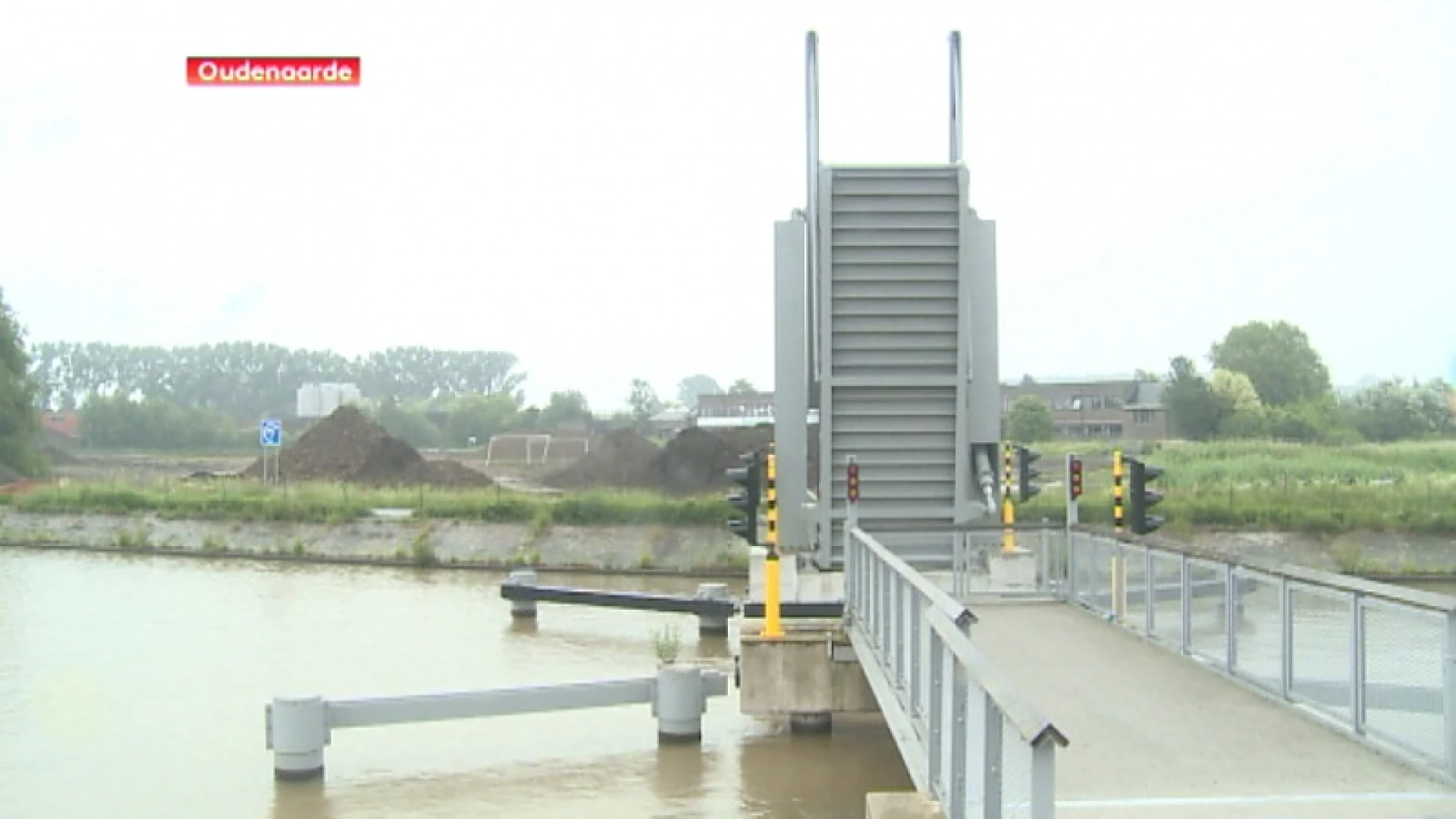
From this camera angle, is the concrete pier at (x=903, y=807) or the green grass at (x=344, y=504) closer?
the concrete pier at (x=903, y=807)

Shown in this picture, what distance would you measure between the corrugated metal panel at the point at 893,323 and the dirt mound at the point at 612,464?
106ft

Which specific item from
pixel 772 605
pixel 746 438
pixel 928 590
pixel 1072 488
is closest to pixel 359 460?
pixel 746 438

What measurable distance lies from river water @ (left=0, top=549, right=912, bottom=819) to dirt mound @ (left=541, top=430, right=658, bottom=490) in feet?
81.0

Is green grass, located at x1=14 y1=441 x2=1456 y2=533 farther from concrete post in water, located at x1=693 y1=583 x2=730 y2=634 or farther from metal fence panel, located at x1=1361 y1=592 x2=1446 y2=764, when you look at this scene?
metal fence panel, located at x1=1361 y1=592 x2=1446 y2=764

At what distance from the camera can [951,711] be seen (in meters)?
6.49

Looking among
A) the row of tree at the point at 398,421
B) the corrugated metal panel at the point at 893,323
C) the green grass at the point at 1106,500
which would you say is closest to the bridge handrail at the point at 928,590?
the corrugated metal panel at the point at 893,323

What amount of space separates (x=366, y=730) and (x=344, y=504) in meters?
24.2

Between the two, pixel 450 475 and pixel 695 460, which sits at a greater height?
pixel 695 460

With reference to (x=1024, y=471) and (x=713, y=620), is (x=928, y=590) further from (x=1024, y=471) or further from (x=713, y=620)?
(x=713, y=620)

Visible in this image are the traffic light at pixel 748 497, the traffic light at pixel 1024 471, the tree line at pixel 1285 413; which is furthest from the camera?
the tree line at pixel 1285 413

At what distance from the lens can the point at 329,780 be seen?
12.6m

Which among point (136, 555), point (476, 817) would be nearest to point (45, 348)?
point (136, 555)

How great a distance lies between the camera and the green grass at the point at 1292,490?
104 feet

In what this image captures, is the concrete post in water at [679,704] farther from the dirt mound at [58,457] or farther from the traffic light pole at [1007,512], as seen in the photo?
the dirt mound at [58,457]
